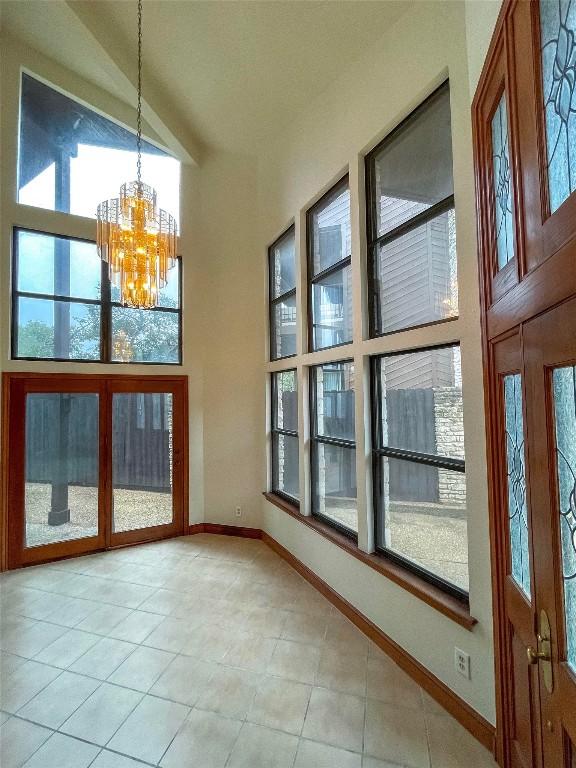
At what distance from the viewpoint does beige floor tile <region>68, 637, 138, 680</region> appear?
219 cm

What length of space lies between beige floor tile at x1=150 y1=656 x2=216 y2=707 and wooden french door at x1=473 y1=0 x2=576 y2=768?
157 centimetres

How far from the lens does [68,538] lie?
391cm

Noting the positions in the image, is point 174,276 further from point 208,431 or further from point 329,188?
point 329,188

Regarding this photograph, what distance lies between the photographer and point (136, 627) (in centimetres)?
265

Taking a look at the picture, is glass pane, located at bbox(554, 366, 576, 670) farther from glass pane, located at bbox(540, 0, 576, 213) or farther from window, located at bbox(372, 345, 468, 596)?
window, located at bbox(372, 345, 468, 596)


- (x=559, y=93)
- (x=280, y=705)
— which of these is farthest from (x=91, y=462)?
(x=559, y=93)

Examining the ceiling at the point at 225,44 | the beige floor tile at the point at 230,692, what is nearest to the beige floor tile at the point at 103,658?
the beige floor tile at the point at 230,692

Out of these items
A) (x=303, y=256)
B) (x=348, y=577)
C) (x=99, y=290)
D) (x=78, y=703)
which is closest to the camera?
(x=78, y=703)

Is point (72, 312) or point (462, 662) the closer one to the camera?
point (462, 662)

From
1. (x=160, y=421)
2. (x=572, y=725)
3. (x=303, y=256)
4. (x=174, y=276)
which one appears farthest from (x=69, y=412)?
(x=572, y=725)

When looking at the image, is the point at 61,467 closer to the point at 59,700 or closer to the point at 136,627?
the point at 136,627

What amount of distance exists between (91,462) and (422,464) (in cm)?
366

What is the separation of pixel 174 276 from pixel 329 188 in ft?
7.89

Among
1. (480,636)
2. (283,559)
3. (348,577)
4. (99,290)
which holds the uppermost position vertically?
(99,290)
